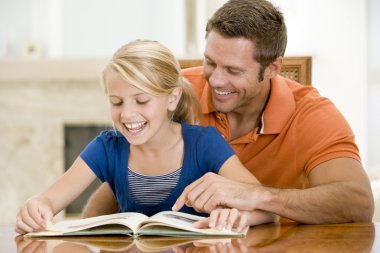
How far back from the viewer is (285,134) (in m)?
2.24

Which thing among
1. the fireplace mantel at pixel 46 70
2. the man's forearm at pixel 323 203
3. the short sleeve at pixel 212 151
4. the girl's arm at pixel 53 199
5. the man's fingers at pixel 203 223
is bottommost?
the fireplace mantel at pixel 46 70

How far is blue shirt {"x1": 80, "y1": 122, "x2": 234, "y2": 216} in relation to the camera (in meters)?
1.89

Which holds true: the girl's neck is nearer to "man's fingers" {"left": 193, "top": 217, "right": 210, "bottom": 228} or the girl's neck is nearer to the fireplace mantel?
"man's fingers" {"left": 193, "top": 217, "right": 210, "bottom": 228}

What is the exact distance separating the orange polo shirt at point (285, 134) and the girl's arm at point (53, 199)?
0.54 meters

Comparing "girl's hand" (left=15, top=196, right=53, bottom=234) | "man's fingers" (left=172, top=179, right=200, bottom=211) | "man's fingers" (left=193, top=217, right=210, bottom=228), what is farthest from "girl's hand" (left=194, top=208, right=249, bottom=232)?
"girl's hand" (left=15, top=196, right=53, bottom=234)

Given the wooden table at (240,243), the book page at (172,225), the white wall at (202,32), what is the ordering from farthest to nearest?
the white wall at (202,32) → the book page at (172,225) → the wooden table at (240,243)

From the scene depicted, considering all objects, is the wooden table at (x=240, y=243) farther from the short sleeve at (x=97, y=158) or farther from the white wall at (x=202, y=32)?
the white wall at (x=202, y=32)

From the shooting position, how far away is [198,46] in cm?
549

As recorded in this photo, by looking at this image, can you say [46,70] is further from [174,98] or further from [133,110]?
[133,110]

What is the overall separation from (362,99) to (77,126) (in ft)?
7.47

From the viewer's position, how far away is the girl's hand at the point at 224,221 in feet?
4.83

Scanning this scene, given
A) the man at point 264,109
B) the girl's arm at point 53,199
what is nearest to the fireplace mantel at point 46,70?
the man at point 264,109

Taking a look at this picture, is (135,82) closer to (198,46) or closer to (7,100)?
(198,46)

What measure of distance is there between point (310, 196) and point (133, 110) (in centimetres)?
50
